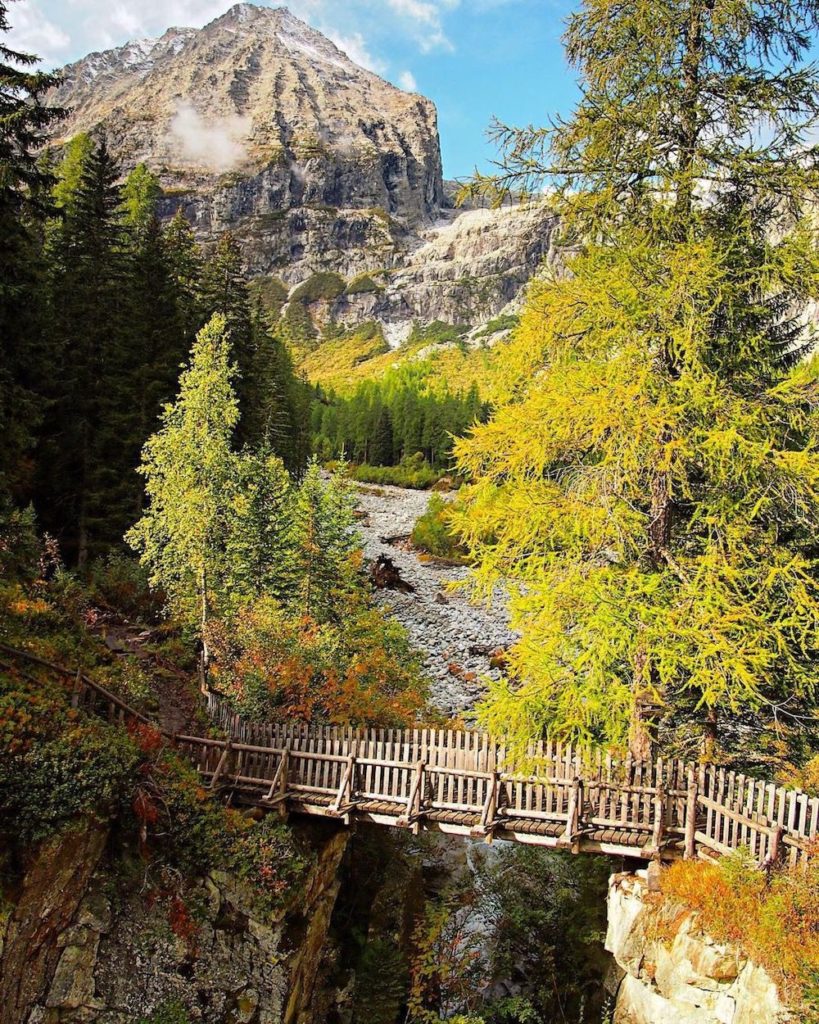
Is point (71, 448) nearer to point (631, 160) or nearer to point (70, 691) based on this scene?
point (70, 691)

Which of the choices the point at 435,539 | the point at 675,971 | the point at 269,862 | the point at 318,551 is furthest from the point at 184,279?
the point at 675,971

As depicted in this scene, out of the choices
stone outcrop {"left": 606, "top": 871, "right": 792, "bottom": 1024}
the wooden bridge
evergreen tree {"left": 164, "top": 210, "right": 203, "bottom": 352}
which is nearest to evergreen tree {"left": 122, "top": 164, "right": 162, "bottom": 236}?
evergreen tree {"left": 164, "top": 210, "right": 203, "bottom": 352}

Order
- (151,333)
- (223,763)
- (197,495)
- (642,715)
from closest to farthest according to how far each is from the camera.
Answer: (642,715) < (223,763) < (197,495) < (151,333)

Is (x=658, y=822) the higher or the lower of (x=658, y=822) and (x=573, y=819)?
the higher

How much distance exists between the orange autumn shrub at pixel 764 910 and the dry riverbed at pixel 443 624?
804 centimetres

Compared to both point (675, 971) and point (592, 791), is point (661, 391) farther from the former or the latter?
point (675, 971)

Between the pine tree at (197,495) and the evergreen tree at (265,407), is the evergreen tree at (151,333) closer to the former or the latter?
the evergreen tree at (265,407)

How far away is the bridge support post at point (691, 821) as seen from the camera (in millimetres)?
9805

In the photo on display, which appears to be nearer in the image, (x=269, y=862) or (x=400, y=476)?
(x=269, y=862)

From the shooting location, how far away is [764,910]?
8188mm

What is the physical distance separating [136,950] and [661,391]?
37.7 feet

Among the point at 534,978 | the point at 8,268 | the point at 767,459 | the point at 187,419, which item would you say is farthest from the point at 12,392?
the point at 534,978

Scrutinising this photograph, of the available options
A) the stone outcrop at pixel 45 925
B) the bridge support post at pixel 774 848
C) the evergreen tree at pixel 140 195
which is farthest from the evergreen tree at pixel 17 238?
the evergreen tree at pixel 140 195

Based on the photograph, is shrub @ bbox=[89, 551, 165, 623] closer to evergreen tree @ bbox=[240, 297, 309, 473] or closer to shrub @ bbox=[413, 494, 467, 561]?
evergreen tree @ bbox=[240, 297, 309, 473]
